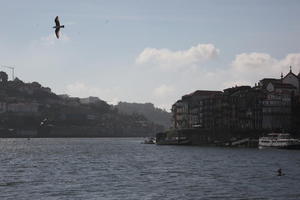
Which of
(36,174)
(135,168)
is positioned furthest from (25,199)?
(135,168)

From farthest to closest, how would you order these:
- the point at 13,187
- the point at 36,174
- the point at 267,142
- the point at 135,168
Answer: the point at 267,142
the point at 135,168
the point at 36,174
the point at 13,187

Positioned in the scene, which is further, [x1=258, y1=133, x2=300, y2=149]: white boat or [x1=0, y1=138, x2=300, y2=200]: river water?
[x1=258, y1=133, x2=300, y2=149]: white boat

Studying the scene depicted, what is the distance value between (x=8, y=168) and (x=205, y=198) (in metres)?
51.9

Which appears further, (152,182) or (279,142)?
(279,142)

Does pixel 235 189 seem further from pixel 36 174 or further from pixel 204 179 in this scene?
pixel 36 174

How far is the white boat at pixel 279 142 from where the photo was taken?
183000mm

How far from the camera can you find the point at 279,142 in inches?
7377

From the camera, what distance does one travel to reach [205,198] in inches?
2618

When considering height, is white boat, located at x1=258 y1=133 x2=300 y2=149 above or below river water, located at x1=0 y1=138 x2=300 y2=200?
above

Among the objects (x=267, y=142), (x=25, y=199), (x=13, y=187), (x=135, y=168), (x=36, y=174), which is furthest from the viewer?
(x=267, y=142)

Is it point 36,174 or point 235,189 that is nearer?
point 235,189

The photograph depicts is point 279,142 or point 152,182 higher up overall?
point 279,142

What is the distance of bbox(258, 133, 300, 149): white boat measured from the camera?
183 metres

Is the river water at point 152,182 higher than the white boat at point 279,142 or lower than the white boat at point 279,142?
lower
